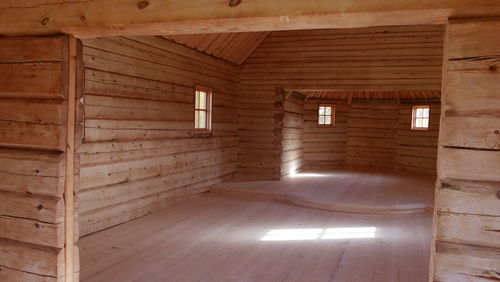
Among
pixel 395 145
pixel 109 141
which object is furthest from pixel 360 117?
pixel 109 141

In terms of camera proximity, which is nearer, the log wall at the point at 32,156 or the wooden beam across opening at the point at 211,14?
the wooden beam across opening at the point at 211,14

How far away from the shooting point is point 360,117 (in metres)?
13.4

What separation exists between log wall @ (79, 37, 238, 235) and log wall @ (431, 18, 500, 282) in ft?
14.5

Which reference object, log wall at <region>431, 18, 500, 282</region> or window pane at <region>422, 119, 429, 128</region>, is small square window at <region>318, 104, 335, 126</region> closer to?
window pane at <region>422, 119, 429, 128</region>

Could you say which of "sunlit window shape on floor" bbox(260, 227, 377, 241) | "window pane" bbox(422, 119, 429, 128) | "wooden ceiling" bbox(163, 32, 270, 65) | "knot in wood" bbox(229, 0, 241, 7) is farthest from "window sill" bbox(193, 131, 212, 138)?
"window pane" bbox(422, 119, 429, 128)

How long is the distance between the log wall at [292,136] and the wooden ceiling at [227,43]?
1551 mm

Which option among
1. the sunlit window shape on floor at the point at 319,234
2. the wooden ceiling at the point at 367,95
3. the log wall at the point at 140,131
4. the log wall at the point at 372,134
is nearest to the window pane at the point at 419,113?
the wooden ceiling at the point at 367,95

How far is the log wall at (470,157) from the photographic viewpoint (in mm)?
1938

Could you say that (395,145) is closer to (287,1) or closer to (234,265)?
(234,265)

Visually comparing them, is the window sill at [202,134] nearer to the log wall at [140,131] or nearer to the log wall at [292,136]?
the log wall at [140,131]

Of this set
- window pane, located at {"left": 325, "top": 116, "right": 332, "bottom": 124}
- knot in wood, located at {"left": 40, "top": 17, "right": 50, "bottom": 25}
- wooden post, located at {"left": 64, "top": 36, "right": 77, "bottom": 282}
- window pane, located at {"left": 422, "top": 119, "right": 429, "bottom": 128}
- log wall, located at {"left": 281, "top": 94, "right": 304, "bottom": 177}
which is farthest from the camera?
window pane, located at {"left": 325, "top": 116, "right": 332, "bottom": 124}

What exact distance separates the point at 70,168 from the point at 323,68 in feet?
23.5

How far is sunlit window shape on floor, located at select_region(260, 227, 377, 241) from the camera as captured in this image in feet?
17.2

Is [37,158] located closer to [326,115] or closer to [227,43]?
[227,43]
